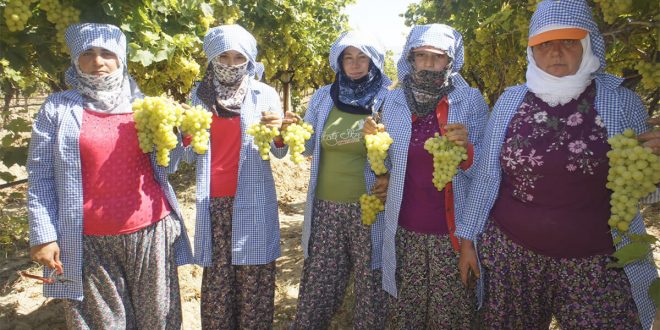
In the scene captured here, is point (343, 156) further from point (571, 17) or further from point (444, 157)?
point (571, 17)

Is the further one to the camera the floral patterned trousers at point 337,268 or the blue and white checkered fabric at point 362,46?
the floral patterned trousers at point 337,268

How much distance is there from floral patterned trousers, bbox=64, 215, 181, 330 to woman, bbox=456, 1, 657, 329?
187cm

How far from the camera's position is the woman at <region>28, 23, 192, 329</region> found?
6.98 ft

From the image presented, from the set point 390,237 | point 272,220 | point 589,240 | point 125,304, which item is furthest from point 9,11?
point 589,240

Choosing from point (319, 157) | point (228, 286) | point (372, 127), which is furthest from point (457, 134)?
point (228, 286)

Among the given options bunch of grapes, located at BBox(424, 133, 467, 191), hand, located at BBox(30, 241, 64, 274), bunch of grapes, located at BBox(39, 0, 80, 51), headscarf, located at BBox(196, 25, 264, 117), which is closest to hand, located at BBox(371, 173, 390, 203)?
bunch of grapes, located at BBox(424, 133, 467, 191)

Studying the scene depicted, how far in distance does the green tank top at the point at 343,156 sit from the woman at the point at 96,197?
1.06 meters

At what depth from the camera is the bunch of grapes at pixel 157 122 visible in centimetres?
213

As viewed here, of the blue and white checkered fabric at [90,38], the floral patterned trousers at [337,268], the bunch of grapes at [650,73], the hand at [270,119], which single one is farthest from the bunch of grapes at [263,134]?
the bunch of grapes at [650,73]

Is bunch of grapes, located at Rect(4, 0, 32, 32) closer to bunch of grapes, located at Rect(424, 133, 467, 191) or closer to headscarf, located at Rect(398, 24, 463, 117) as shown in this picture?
headscarf, located at Rect(398, 24, 463, 117)

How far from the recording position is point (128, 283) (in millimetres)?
2340

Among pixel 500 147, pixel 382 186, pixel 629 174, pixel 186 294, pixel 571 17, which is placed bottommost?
pixel 186 294

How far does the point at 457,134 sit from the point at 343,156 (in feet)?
2.66

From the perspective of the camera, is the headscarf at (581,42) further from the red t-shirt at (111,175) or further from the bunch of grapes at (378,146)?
the red t-shirt at (111,175)
